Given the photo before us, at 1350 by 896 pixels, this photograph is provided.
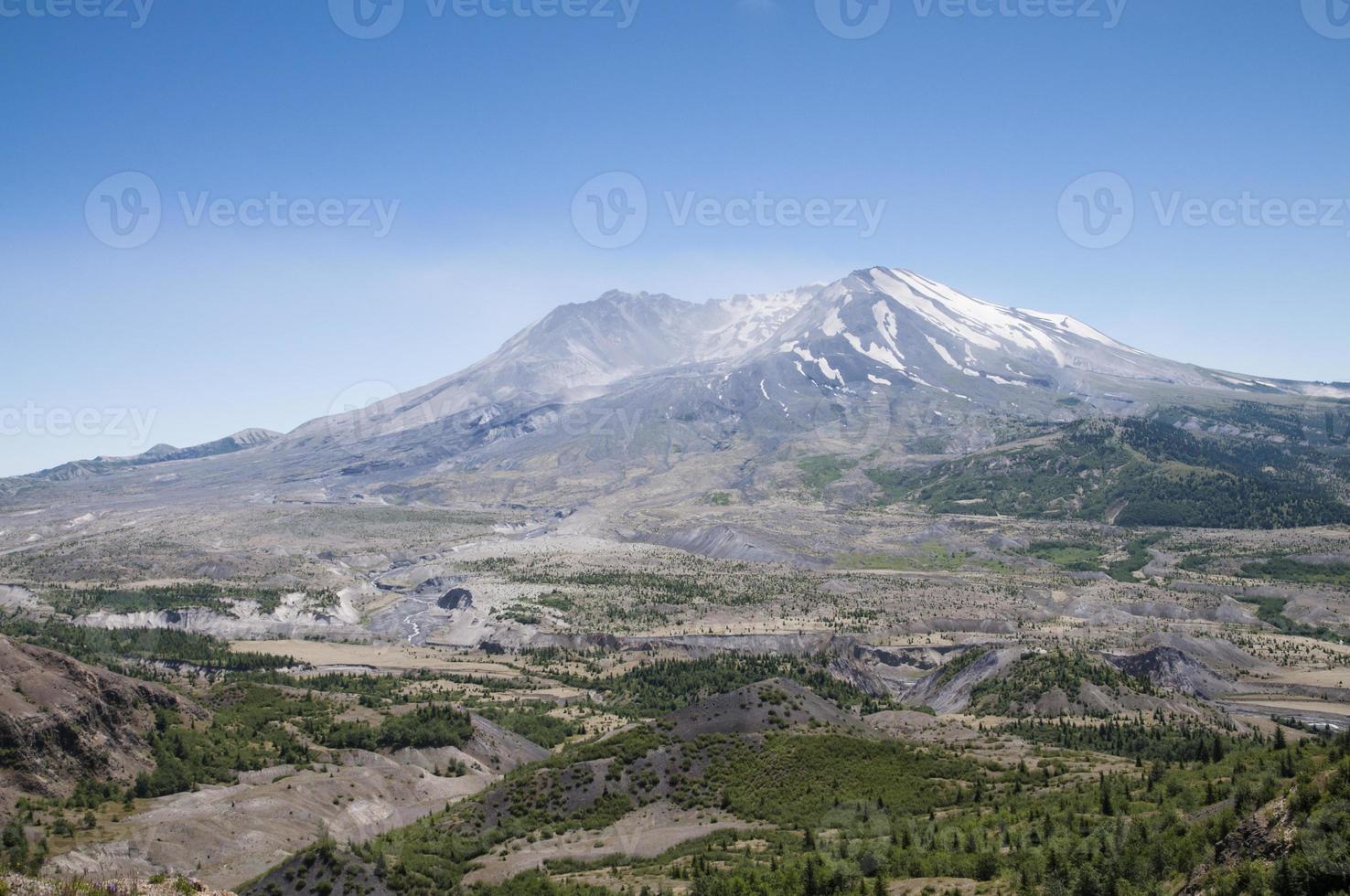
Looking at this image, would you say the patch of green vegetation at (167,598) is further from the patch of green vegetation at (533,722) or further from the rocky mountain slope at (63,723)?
the rocky mountain slope at (63,723)

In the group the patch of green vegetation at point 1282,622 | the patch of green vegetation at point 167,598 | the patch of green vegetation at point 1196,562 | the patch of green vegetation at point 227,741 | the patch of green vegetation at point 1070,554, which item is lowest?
the patch of green vegetation at point 1282,622

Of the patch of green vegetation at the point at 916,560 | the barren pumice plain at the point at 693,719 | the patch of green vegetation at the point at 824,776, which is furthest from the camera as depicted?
the patch of green vegetation at the point at 916,560

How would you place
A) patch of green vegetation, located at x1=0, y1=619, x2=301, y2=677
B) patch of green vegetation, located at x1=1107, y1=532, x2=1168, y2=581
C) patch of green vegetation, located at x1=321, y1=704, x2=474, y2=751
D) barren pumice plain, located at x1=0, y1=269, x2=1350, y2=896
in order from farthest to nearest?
patch of green vegetation, located at x1=1107, y1=532, x2=1168, y2=581 → patch of green vegetation, located at x1=0, y1=619, x2=301, y2=677 → patch of green vegetation, located at x1=321, y1=704, x2=474, y2=751 → barren pumice plain, located at x1=0, y1=269, x2=1350, y2=896

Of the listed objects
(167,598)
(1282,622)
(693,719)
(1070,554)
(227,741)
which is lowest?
(1282,622)

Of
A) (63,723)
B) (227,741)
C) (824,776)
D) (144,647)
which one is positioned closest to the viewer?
(824,776)

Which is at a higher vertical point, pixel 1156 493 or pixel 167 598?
pixel 167 598

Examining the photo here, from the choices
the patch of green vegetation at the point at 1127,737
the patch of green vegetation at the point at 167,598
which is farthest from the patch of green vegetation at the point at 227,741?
the patch of green vegetation at the point at 167,598

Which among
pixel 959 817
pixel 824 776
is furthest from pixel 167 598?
pixel 959 817

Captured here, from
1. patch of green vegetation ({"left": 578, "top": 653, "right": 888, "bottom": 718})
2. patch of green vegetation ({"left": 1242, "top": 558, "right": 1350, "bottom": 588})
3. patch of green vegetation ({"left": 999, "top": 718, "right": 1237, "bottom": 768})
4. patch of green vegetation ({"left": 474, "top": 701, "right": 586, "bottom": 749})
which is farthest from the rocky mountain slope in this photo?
patch of green vegetation ({"left": 1242, "top": 558, "right": 1350, "bottom": 588})

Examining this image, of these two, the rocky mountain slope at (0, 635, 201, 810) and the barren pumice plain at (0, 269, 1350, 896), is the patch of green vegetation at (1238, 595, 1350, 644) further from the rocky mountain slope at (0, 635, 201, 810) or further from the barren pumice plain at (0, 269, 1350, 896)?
the rocky mountain slope at (0, 635, 201, 810)

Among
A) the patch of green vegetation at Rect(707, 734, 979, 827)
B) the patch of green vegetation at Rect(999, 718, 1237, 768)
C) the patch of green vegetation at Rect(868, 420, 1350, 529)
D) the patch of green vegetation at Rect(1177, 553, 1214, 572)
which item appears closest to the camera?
the patch of green vegetation at Rect(707, 734, 979, 827)

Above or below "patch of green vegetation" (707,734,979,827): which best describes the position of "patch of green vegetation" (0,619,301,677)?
above

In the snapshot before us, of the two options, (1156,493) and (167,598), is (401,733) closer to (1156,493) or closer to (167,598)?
(167,598)
